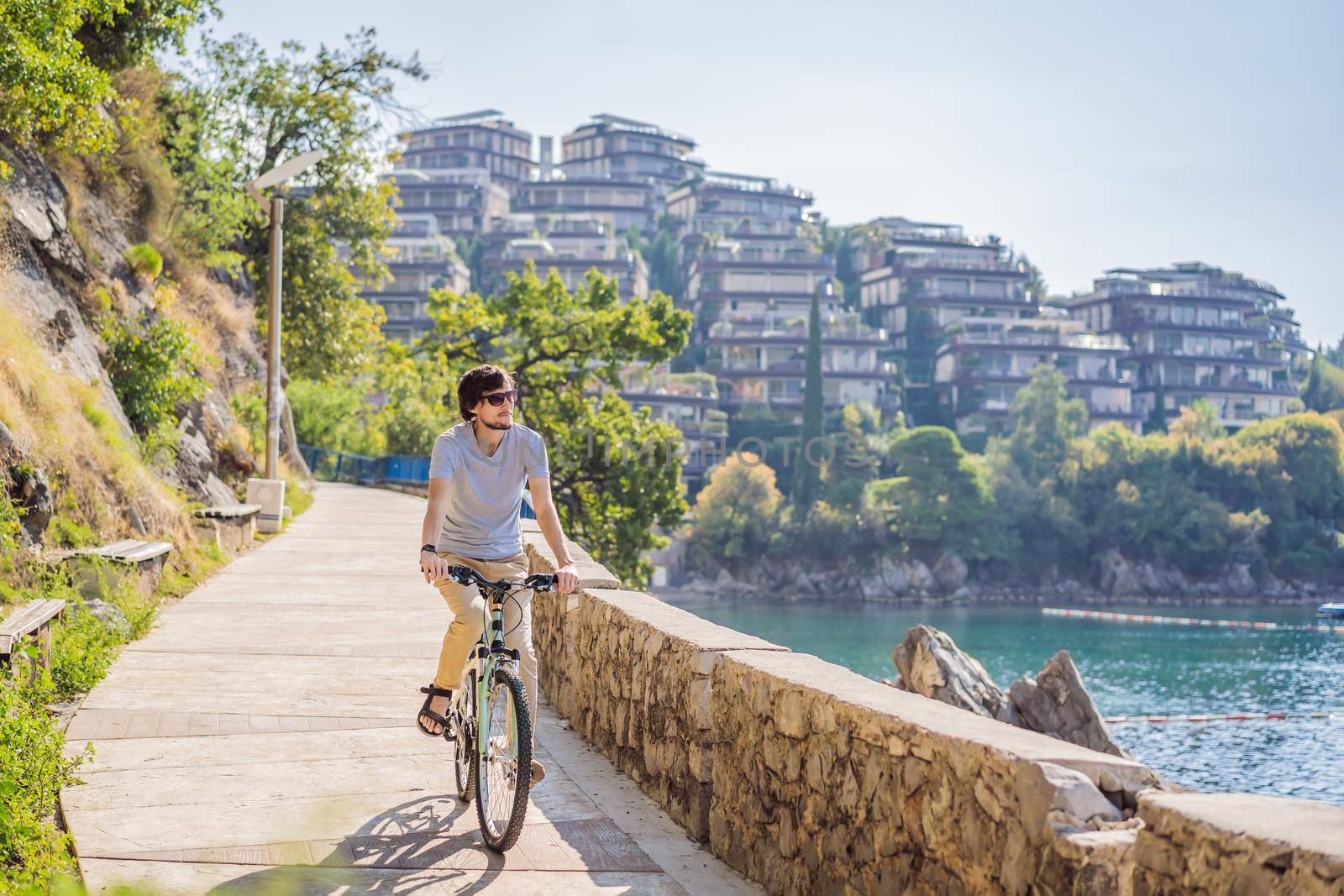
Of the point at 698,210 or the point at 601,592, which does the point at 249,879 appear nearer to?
the point at 601,592

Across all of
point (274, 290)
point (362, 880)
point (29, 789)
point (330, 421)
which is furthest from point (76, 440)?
point (330, 421)

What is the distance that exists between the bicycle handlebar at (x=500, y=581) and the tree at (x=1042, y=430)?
106 metres

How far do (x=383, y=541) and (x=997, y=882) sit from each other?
17250 mm

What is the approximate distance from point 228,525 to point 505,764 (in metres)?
11.9

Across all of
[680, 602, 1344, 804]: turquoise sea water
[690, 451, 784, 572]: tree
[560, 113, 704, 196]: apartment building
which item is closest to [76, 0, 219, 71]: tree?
[680, 602, 1344, 804]: turquoise sea water

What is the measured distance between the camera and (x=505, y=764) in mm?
5547

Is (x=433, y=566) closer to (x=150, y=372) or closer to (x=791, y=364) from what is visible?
(x=150, y=372)

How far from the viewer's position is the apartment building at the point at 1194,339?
131 m

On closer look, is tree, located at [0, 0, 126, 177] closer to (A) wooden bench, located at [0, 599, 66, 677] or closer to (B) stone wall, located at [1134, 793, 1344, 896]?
(A) wooden bench, located at [0, 599, 66, 677]

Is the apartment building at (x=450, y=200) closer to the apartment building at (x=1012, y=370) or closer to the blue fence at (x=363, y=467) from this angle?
the apartment building at (x=1012, y=370)

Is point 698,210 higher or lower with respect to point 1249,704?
higher

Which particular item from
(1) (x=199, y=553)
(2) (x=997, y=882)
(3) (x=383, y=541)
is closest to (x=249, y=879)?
(2) (x=997, y=882)

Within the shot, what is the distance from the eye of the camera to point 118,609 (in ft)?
34.4

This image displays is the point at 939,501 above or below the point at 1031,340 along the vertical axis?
below
